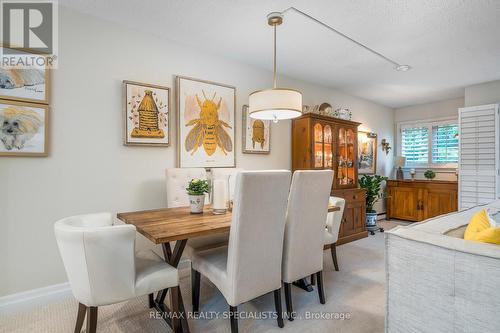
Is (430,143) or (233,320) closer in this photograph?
(233,320)


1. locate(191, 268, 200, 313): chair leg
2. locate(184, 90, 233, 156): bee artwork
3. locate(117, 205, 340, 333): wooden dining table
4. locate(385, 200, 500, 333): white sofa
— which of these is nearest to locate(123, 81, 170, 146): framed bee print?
locate(184, 90, 233, 156): bee artwork

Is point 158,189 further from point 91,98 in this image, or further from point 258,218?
point 258,218

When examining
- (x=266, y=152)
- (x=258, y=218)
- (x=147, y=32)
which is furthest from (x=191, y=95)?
(x=258, y=218)

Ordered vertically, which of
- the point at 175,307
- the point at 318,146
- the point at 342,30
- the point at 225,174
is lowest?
the point at 175,307

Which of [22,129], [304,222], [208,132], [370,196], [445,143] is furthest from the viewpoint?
[445,143]

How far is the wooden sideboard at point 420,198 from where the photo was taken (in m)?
4.61

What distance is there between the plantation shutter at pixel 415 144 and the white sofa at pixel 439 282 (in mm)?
4909

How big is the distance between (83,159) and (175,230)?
1328 millimetres

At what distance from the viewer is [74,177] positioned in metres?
2.26

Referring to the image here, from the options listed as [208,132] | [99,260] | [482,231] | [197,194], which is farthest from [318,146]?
[99,260]

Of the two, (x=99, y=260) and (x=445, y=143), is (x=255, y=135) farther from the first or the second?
(x=445, y=143)

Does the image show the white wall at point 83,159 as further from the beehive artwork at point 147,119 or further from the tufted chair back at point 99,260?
the tufted chair back at point 99,260

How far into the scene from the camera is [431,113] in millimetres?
5316

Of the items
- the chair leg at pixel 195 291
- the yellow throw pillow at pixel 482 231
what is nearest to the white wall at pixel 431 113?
the yellow throw pillow at pixel 482 231
